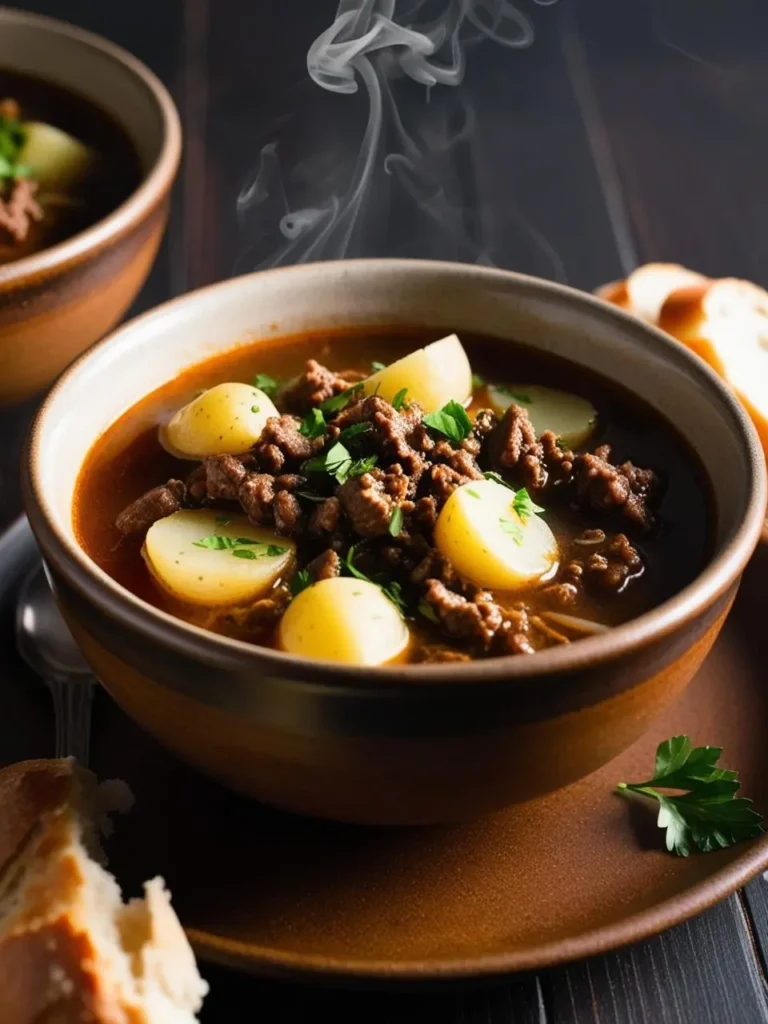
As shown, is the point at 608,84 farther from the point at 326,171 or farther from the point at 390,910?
the point at 390,910

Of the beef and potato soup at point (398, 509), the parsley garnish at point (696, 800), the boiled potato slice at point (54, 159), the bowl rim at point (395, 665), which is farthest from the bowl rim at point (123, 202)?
the parsley garnish at point (696, 800)

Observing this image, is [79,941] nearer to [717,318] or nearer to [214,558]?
[214,558]

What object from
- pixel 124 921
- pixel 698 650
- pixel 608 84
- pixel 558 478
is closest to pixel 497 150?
pixel 608 84

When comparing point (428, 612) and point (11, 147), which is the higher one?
point (428, 612)

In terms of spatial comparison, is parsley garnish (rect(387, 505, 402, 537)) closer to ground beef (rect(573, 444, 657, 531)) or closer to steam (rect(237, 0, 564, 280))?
ground beef (rect(573, 444, 657, 531))

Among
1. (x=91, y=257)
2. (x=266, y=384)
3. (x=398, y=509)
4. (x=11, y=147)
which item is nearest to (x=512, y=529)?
(x=398, y=509)

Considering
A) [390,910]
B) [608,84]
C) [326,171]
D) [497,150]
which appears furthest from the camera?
[608,84]
